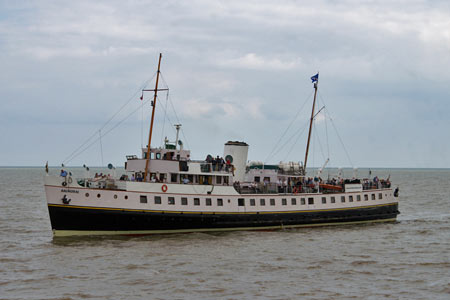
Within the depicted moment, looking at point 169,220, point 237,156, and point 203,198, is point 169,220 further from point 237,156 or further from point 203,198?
point 237,156

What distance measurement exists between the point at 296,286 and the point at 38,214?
3752 centimetres

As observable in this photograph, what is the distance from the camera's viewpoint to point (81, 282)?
2494 cm

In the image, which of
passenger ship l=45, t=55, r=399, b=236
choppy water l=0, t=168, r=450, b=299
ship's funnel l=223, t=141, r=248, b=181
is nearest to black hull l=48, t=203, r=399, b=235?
passenger ship l=45, t=55, r=399, b=236

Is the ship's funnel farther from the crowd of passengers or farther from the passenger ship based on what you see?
the crowd of passengers

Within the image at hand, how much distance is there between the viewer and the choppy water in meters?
23.6

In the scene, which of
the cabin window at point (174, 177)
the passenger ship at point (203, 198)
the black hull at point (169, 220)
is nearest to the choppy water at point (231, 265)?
the black hull at point (169, 220)

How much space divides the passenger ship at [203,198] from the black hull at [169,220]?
2.6 inches

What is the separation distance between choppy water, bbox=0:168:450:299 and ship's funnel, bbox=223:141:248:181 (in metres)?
7.53

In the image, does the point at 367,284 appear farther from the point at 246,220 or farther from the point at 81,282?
the point at 246,220

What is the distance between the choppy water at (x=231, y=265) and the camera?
23641 millimetres

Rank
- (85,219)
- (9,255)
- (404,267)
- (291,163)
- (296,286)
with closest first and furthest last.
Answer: (296,286), (404,267), (9,255), (85,219), (291,163)

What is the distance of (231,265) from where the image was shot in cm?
2884

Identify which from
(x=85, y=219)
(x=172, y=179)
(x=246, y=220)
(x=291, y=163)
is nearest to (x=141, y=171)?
(x=172, y=179)

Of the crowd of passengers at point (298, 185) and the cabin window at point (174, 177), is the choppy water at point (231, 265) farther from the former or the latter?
the cabin window at point (174, 177)
